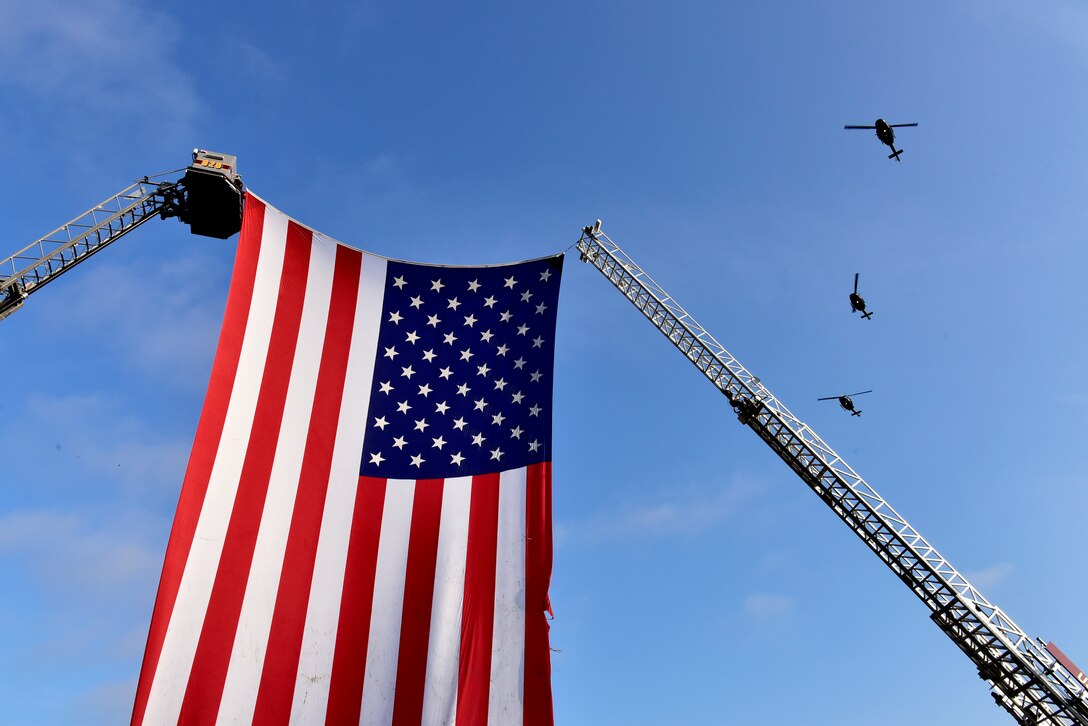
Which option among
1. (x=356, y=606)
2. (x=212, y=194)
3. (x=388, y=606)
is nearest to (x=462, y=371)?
(x=388, y=606)

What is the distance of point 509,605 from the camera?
71.2 feet

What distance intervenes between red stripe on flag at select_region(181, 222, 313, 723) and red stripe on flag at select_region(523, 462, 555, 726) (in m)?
6.96

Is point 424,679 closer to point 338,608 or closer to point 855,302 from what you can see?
point 338,608

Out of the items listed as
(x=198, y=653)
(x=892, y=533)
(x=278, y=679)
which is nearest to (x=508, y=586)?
(x=278, y=679)

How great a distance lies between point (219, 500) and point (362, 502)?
3.59m

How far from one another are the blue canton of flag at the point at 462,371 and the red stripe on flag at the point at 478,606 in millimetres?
1028

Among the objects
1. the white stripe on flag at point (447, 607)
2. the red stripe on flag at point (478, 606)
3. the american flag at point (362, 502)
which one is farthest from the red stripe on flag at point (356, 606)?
the red stripe on flag at point (478, 606)

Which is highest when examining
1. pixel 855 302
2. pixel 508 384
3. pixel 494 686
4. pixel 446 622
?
pixel 855 302

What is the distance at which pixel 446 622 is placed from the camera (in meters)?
21.3

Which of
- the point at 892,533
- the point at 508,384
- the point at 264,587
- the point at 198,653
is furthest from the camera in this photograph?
the point at 892,533

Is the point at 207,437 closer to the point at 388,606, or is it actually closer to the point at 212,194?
the point at 388,606

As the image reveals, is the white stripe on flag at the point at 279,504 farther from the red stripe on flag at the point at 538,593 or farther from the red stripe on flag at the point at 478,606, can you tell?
the red stripe on flag at the point at 538,593

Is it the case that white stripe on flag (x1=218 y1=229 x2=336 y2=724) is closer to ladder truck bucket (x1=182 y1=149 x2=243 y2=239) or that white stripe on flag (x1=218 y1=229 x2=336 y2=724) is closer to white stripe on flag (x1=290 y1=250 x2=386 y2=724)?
white stripe on flag (x1=290 y1=250 x2=386 y2=724)

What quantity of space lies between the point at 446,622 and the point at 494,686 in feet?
6.40
